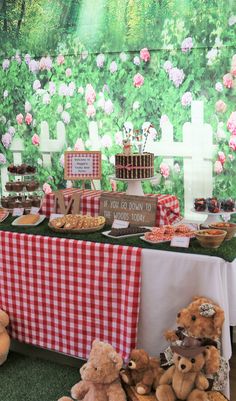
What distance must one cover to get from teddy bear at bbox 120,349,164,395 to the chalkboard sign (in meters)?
0.78

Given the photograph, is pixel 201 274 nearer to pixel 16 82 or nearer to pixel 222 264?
pixel 222 264

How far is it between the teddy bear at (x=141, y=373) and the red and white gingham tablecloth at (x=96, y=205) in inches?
33.3

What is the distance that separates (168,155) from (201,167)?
31 cm

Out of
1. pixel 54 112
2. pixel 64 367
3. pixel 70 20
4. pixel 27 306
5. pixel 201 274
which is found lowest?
pixel 64 367

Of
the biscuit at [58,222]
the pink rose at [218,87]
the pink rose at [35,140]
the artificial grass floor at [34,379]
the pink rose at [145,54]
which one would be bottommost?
the artificial grass floor at [34,379]

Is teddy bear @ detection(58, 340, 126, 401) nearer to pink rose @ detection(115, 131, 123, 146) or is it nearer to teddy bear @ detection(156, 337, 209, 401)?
teddy bear @ detection(156, 337, 209, 401)

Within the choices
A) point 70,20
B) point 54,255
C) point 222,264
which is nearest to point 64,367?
point 54,255

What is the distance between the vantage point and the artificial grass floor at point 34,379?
7.84 ft

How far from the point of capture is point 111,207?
278 centimetres

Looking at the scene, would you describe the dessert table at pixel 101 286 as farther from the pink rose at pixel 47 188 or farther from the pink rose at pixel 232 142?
the pink rose at pixel 47 188

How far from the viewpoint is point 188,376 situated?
6.41ft

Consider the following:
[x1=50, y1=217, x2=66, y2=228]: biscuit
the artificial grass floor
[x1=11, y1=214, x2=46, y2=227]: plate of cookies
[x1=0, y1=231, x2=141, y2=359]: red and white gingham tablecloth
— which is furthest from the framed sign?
the artificial grass floor

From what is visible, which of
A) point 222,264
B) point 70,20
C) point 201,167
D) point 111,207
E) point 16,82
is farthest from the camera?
point 16,82

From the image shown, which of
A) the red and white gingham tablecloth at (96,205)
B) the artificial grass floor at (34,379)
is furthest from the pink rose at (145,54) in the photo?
the artificial grass floor at (34,379)
